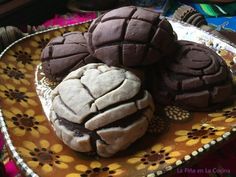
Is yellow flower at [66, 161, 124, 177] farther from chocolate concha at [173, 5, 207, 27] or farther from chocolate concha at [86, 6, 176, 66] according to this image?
chocolate concha at [173, 5, 207, 27]

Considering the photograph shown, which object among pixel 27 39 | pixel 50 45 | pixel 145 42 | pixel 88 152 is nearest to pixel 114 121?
pixel 88 152

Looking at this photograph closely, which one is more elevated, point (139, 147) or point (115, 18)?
point (115, 18)

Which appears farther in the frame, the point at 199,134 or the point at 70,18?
the point at 70,18

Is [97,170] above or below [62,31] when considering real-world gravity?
below

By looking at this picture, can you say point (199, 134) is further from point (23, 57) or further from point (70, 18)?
point (70, 18)

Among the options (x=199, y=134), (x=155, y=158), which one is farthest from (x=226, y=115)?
(x=155, y=158)

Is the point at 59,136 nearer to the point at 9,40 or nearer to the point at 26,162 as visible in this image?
the point at 26,162
